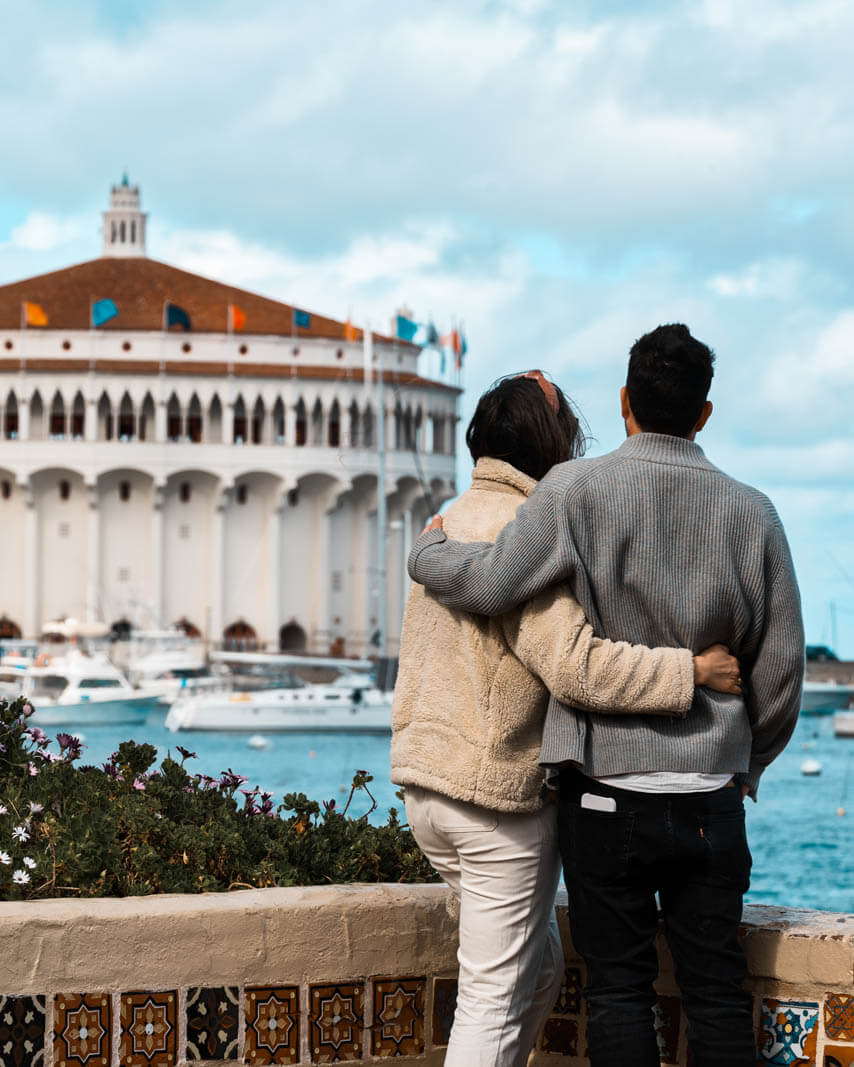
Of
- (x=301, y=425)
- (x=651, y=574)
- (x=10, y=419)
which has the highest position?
(x=10, y=419)

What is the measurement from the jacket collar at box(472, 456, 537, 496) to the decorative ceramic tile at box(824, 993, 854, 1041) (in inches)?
53.8

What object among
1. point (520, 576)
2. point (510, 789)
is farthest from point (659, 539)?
point (510, 789)

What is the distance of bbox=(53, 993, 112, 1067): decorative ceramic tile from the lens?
4180 mm

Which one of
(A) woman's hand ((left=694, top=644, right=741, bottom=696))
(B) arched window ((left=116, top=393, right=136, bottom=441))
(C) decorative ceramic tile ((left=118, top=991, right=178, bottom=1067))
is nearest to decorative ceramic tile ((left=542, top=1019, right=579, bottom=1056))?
(C) decorative ceramic tile ((left=118, top=991, right=178, bottom=1067))

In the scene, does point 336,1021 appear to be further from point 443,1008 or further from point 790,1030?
point 790,1030

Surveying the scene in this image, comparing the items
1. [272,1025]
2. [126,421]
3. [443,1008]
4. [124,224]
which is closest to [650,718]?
[443,1008]

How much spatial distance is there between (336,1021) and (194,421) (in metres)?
64.3

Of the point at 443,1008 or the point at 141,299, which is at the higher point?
the point at 141,299

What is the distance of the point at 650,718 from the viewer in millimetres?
3738

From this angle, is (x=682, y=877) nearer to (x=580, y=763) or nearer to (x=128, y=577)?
(x=580, y=763)

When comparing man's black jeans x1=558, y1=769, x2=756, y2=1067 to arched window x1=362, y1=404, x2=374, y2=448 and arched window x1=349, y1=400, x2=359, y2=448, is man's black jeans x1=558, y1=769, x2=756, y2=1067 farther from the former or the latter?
arched window x1=362, y1=404, x2=374, y2=448

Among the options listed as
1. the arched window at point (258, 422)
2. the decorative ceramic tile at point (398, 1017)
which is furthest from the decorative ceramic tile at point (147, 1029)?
the arched window at point (258, 422)

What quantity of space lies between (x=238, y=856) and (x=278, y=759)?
44.4 m

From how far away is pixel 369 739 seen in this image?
2186 inches
